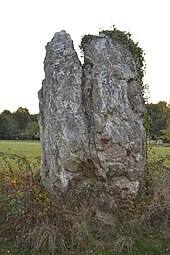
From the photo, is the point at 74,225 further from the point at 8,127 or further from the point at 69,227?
the point at 8,127

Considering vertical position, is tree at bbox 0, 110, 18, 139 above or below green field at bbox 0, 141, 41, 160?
above

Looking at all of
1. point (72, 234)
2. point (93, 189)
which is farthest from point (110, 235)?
Result: point (93, 189)

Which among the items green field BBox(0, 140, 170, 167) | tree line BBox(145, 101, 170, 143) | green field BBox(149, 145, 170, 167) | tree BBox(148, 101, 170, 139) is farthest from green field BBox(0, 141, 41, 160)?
tree line BBox(145, 101, 170, 143)

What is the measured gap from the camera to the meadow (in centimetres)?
656

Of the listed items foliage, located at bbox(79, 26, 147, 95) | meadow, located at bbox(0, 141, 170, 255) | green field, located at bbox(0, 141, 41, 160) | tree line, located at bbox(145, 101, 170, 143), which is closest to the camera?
meadow, located at bbox(0, 141, 170, 255)

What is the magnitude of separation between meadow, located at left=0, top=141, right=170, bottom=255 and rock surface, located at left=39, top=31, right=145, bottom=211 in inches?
23.5

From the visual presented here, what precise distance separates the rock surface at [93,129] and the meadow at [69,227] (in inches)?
23.5

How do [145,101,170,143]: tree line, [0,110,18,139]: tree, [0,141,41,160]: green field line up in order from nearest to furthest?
[145,101,170,143]: tree line → [0,141,41,160]: green field → [0,110,18,139]: tree

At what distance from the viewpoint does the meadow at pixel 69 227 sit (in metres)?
6.56

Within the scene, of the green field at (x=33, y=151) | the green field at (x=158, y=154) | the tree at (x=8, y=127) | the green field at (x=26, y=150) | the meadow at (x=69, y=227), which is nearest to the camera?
the meadow at (x=69, y=227)

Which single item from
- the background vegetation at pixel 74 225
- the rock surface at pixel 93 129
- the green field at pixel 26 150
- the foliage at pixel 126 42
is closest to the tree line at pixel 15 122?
the green field at pixel 26 150

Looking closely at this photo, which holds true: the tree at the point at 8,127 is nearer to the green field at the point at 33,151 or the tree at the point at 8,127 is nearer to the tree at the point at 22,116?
the tree at the point at 22,116

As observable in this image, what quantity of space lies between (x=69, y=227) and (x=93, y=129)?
8.22ft

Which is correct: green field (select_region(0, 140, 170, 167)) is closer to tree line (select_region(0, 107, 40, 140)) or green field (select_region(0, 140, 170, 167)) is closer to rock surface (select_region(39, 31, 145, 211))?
rock surface (select_region(39, 31, 145, 211))
